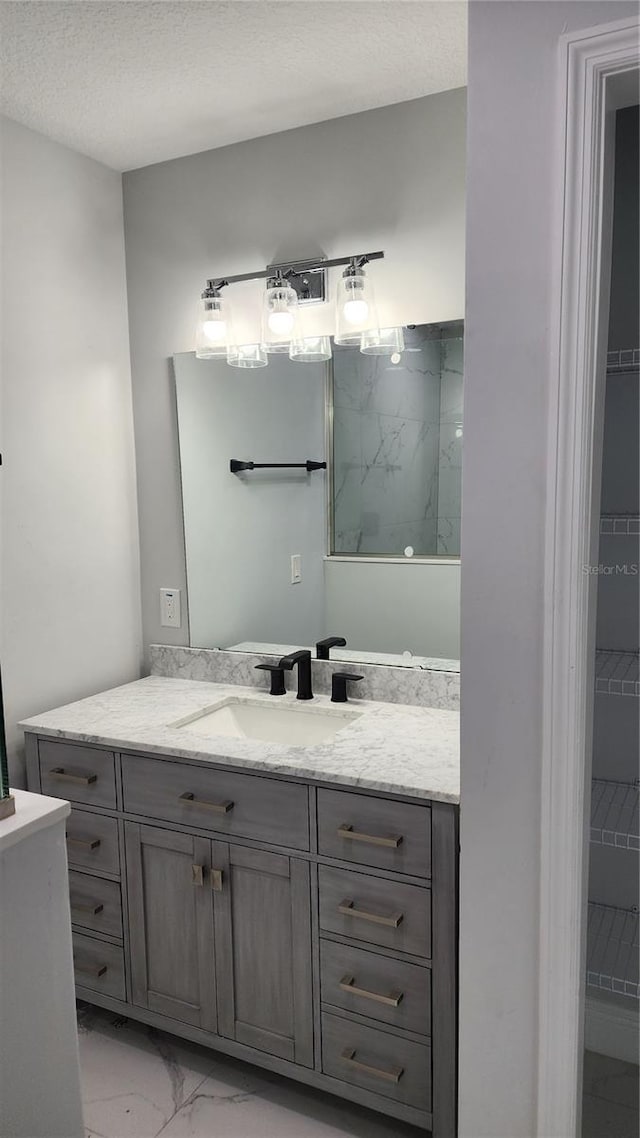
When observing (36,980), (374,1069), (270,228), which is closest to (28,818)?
(36,980)

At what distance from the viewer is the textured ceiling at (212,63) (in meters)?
1.69

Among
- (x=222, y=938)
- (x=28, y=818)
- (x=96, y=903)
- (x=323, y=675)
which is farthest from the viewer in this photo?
(x=323, y=675)

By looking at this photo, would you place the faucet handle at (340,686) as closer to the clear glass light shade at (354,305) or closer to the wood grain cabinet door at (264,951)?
the wood grain cabinet door at (264,951)

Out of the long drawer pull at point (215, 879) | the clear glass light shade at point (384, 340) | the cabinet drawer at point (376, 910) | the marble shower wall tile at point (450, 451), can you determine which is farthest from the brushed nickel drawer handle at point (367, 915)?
the clear glass light shade at point (384, 340)

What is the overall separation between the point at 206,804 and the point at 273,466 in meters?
1.05

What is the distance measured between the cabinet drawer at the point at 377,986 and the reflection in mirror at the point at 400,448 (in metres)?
1.04

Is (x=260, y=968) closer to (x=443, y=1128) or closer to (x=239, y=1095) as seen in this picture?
(x=239, y=1095)

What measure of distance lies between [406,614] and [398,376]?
26.7 inches

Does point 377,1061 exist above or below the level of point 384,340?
below

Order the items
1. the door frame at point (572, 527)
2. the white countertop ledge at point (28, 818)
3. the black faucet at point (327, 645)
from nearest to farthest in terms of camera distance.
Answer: the white countertop ledge at point (28, 818)
the door frame at point (572, 527)
the black faucet at point (327, 645)

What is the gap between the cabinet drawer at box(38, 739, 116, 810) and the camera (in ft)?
6.73

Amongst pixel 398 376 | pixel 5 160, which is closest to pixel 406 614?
pixel 398 376

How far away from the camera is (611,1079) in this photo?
1.92 m

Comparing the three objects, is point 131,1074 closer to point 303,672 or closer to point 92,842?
point 92,842
